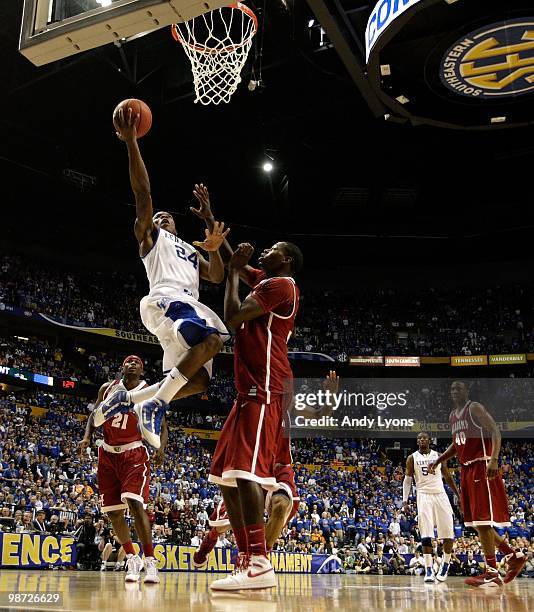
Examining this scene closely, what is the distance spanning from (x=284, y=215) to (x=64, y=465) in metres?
16.5

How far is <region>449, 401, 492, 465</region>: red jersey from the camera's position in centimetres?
737

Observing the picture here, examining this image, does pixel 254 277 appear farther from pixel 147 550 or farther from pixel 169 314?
pixel 147 550

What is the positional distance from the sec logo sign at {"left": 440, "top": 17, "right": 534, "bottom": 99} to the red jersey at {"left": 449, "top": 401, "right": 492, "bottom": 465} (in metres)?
5.75

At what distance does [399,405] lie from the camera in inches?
1184

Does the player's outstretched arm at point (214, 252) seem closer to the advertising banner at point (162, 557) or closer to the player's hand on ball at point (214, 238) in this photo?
the player's hand on ball at point (214, 238)

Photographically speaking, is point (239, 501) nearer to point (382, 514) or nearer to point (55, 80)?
point (382, 514)

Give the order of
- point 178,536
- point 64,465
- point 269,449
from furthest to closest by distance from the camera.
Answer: point 64,465 → point 178,536 → point 269,449

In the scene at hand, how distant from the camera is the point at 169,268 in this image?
5270mm

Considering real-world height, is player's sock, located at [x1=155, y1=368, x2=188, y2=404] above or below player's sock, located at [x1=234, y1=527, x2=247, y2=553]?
above

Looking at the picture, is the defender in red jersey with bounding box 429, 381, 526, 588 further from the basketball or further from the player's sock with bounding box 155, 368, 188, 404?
the basketball

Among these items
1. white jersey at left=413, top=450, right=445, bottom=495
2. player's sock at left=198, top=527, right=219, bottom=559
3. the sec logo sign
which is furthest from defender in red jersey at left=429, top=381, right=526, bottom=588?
the sec logo sign

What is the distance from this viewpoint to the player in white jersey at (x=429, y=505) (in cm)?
986

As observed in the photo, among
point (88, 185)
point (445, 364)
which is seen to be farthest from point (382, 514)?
point (88, 185)

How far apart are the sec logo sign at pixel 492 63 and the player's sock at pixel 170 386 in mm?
7857
